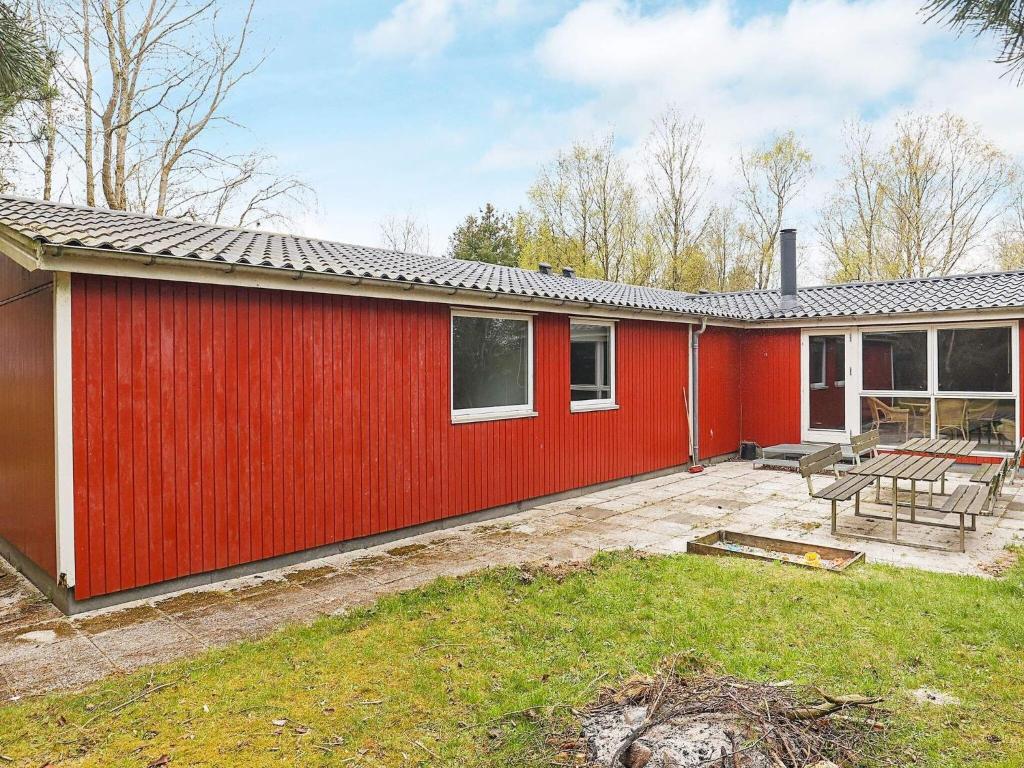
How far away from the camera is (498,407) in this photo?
7.36 metres

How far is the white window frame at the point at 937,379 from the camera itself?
30.5ft

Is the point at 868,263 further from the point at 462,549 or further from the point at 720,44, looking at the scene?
the point at 462,549

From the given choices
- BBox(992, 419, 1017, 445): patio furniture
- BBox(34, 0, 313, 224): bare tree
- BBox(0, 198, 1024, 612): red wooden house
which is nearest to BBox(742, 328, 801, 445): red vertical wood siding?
BBox(0, 198, 1024, 612): red wooden house

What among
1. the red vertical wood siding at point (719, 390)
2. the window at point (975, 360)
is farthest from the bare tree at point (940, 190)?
the red vertical wood siding at point (719, 390)

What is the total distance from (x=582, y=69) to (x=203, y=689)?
68.9 ft

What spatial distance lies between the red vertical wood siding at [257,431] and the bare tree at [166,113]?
12.8 metres

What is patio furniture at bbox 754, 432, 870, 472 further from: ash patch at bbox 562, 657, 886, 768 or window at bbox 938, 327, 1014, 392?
ash patch at bbox 562, 657, 886, 768

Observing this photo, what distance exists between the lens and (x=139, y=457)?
4.61 metres

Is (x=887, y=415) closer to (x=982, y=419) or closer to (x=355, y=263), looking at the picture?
(x=982, y=419)

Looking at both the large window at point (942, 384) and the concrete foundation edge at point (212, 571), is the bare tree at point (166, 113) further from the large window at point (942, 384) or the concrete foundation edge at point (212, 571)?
the large window at point (942, 384)

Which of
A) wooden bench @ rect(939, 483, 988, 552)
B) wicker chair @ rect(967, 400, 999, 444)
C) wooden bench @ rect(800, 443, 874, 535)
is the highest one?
wicker chair @ rect(967, 400, 999, 444)

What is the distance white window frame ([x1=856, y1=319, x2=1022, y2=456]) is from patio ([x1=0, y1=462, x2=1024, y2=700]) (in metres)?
1.54

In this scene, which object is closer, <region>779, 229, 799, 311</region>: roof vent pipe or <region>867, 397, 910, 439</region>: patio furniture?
<region>867, 397, 910, 439</region>: patio furniture

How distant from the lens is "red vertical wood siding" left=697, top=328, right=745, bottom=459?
10.7 metres
